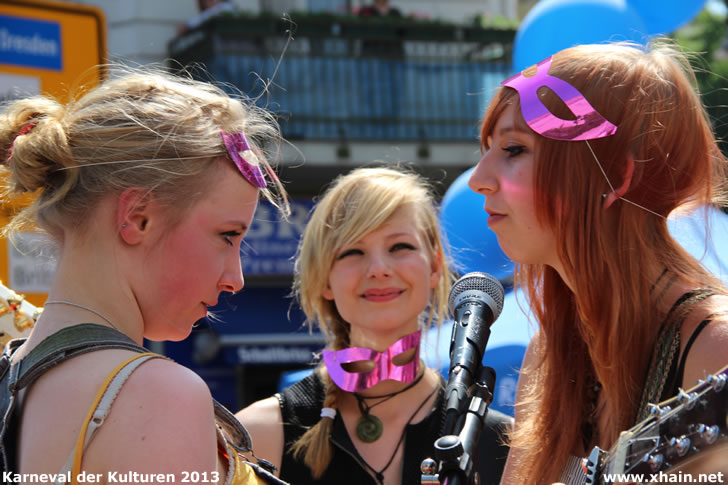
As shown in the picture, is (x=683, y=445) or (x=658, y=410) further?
(x=658, y=410)

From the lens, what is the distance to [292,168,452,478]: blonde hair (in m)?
2.98

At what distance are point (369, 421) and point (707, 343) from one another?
1404mm

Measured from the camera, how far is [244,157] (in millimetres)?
1734

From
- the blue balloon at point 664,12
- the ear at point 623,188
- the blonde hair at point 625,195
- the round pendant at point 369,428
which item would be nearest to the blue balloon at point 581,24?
the blue balloon at point 664,12

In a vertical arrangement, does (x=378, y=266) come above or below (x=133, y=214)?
below

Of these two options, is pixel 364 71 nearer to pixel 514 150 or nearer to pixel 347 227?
pixel 347 227

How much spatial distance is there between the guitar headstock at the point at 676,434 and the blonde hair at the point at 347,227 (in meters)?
1.56

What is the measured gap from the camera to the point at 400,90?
11.1 m

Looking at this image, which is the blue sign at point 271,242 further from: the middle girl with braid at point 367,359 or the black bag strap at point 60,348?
the black bag strap at point 60,348

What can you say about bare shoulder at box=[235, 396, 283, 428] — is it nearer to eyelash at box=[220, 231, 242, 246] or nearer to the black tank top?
the black tank top

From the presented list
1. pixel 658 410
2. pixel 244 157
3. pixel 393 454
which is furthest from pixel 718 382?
pixel 393 454

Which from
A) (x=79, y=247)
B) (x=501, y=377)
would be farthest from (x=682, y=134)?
(x=501, y=377)

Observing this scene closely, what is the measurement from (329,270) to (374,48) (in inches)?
328

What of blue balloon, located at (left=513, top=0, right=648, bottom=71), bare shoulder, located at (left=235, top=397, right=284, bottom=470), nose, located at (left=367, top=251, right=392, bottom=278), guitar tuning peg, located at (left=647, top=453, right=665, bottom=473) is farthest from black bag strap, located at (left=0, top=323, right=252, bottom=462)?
blue balloon, located at (left=513, top=0, right=648, bottom=71)
